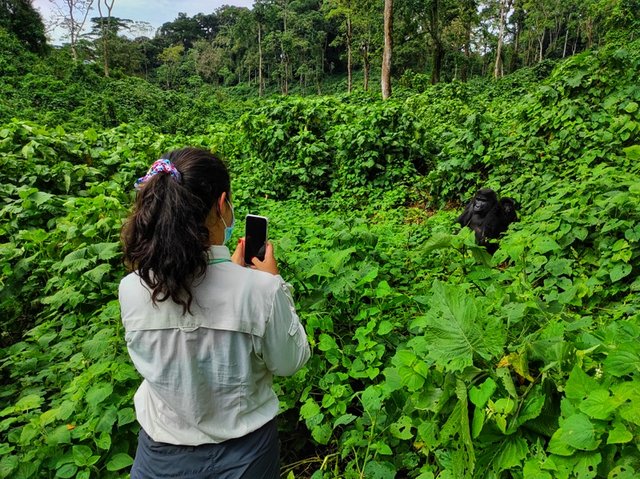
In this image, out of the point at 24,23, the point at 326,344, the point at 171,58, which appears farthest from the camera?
the point at 171,58

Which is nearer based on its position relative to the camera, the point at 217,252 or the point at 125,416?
the point at 217,252

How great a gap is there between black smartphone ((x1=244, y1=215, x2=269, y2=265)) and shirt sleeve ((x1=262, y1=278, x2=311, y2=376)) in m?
0.40

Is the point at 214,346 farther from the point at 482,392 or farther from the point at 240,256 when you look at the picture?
the point at 482,392

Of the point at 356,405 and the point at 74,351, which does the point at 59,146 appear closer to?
the point at 74,351

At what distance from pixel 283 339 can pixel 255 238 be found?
1.83 feet

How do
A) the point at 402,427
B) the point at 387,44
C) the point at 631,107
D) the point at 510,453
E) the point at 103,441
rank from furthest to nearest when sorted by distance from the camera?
the point at 387,44, the point at 631,107, the point at 402,427, the point at 103,441, the point at 510,453

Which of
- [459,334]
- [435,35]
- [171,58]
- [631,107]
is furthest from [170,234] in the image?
[171,58]

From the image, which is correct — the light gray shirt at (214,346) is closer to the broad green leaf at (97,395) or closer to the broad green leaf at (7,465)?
the broad green leaf at (97,395)

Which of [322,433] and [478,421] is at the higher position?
[478,421]

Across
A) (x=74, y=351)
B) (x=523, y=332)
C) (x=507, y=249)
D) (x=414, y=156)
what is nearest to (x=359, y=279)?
(x=507, y=249)

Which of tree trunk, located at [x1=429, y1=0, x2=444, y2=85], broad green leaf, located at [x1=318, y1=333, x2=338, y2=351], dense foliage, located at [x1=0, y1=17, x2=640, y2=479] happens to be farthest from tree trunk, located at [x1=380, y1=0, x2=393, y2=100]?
broad green leaf, located at [x1=318, y1=333, x2=338, y2=351]

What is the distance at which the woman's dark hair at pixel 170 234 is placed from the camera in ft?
3.62

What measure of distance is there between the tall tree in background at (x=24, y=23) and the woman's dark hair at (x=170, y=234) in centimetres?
3140

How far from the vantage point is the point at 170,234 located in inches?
43.2
